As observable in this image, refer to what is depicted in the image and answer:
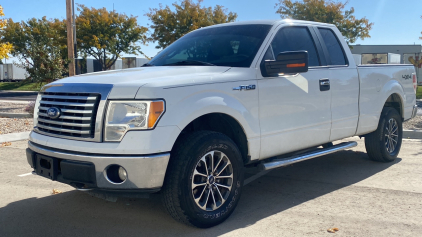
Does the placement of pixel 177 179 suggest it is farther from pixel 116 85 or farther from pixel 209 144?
pixel 116 85

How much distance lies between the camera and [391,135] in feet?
21.6

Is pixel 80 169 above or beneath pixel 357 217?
above

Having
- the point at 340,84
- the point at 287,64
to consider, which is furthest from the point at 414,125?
the point at 287,64

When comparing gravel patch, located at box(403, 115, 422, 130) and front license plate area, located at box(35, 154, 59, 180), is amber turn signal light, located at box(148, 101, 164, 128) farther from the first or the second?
gravel patch, located at box(403, 115, 422, 130)

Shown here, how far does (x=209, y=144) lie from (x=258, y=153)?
770 millimetres

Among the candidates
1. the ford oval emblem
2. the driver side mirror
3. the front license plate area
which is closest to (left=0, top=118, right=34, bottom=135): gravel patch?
the front license plate area

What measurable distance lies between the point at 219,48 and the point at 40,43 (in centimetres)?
1654

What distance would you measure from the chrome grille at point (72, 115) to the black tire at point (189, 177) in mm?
746

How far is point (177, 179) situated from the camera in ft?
11.7

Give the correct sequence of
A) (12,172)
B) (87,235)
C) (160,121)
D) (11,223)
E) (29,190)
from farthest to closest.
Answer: (12,172) < (29,190) < (11,223) < (87,235) < (160,121)

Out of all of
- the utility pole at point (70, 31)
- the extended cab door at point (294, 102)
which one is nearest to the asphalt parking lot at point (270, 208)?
the extended cab door at point (294, 102)

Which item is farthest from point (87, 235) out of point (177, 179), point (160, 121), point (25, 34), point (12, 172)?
point (25, 34)

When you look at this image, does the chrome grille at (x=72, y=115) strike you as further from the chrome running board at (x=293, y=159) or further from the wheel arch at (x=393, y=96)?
the wheel arch at (x=393, y=96)

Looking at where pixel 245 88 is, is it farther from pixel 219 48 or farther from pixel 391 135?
pixel 391 135
